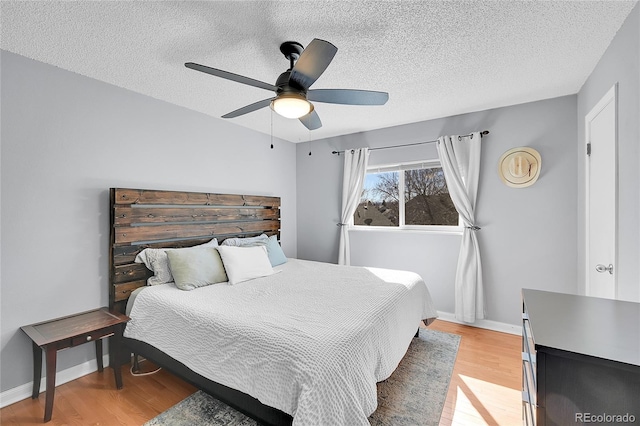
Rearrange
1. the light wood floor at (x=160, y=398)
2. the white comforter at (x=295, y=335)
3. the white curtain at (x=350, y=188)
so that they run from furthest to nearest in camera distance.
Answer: the white curtain at (x=350, y=188), the light wood floor at (x=160, y=398), the white comforter at (x=295, y=335)

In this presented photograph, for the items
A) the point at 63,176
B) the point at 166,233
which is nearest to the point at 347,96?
the point at 166,233

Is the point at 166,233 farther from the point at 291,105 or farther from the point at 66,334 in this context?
the point at 291,105

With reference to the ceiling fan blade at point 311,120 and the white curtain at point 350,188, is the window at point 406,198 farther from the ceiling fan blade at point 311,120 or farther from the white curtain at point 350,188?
the ceiling fan blade at point 311,120

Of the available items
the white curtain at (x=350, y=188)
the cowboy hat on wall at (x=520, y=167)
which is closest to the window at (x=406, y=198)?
the white curtain at (x=350, y=188)

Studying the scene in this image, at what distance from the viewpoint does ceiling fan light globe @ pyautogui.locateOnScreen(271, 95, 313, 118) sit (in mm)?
1778

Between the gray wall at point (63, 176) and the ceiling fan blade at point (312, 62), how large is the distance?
6.39 feet

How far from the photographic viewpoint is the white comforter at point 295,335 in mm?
1398

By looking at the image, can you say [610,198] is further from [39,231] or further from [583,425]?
[39,231]

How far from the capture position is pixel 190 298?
7.29ft

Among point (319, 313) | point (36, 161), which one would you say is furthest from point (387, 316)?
point (36, 161)

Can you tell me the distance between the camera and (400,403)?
6.59 ft

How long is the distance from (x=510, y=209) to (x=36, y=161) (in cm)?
450

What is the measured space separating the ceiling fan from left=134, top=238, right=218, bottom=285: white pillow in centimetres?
169

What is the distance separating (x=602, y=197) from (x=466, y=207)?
1.23m
